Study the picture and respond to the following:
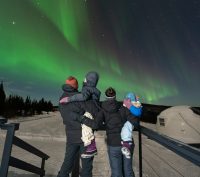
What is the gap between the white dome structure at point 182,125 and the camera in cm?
1973

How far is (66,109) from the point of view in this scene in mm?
3492

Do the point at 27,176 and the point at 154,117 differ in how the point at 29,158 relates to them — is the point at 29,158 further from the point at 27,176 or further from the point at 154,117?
the point at 154,117

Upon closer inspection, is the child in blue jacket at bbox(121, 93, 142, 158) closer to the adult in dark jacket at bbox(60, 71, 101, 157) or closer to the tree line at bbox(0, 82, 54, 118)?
the adult in dark jacket at bbox(60, 71, 101, 157)

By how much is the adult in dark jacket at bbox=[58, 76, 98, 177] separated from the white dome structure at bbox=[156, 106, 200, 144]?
17.9 meters

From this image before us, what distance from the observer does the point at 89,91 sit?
3.41m

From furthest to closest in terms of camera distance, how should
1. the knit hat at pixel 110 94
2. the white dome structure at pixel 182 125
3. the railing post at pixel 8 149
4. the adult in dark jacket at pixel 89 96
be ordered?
the white dome structure at pixel 182 125, the knit hat at pixel 110 94, the adult in dark jacket at pixel 89 96, the railing post at pixel 8 149

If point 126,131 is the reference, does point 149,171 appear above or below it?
below

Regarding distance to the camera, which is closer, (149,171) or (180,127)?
(149,171)

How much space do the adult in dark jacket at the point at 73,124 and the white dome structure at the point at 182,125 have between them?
58.6 feet

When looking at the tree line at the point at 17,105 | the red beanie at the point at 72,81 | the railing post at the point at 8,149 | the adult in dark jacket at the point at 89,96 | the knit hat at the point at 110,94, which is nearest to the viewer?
the railing post at the point at 8,149

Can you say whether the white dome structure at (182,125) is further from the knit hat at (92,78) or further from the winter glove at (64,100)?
the winter glove at (64,100)

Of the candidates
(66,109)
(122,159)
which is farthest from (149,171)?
(66,109)

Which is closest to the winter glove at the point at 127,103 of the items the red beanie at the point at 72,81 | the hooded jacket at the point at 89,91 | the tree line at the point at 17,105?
the hooded jacket at the point at 89,91

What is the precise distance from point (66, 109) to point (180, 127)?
60.0 feet
